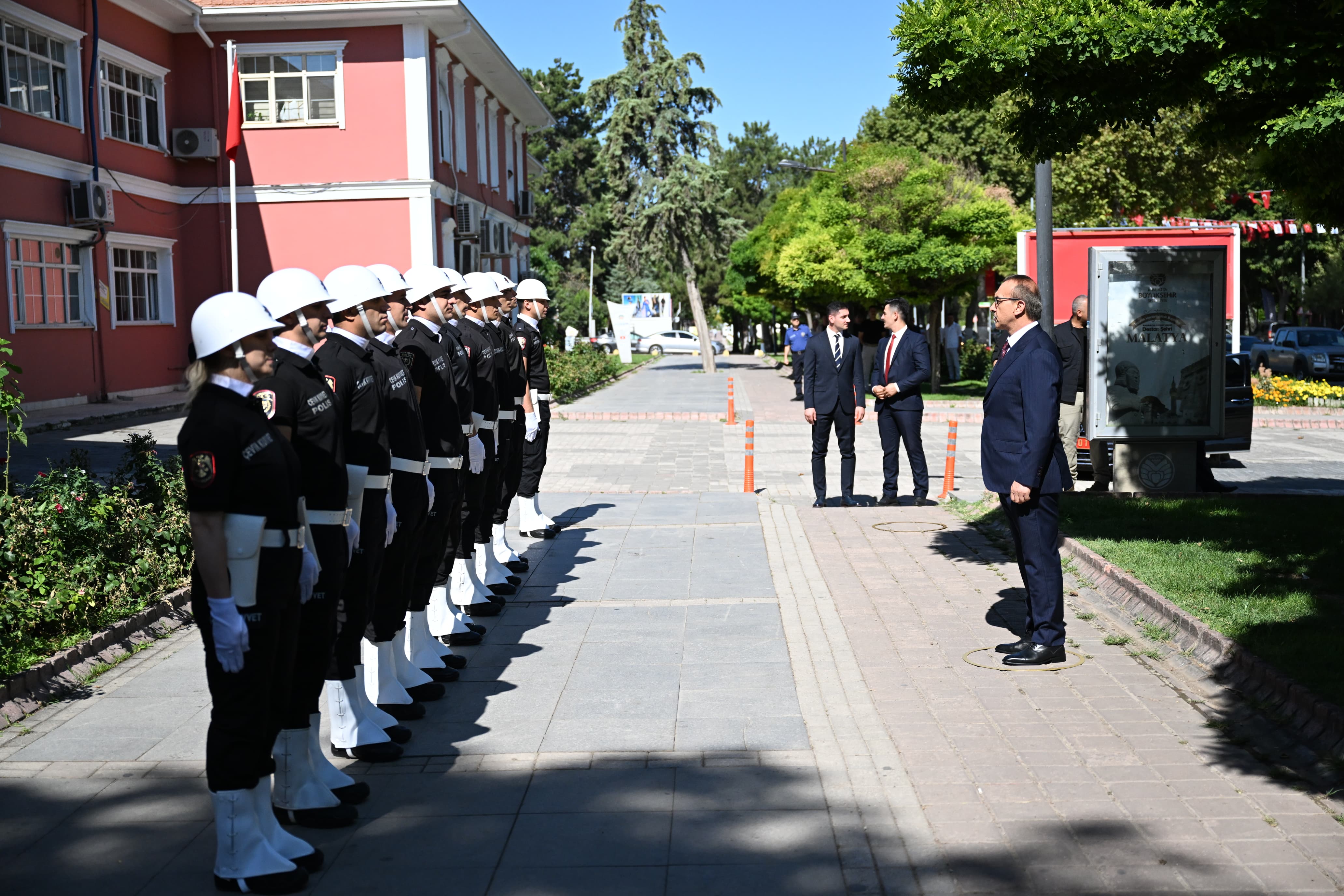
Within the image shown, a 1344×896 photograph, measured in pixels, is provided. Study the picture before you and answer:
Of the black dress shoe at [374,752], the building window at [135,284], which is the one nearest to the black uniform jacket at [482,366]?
the black dress shoe at [374,752]

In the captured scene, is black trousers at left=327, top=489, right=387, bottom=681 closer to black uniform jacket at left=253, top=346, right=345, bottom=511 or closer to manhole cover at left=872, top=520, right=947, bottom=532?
black uniform jacket at left=253, top=346, right=345, bottom=511

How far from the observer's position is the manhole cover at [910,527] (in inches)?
456

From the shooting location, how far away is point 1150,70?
817cm

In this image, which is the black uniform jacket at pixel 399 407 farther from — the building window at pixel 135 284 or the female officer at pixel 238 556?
the building window at pixel 135 284

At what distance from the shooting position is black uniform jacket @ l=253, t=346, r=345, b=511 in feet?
16.1

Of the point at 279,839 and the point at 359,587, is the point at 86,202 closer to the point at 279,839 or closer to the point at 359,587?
the point at 359,587

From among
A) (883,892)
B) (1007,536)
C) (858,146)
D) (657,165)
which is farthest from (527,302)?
(657,165)

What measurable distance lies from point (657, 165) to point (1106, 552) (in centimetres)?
3991

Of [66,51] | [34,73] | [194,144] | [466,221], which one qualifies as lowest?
[466,221]

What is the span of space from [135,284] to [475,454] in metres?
22.7

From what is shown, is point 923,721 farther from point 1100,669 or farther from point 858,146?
point 858,146

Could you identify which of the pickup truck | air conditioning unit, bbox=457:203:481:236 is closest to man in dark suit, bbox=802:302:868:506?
air conditioning unit, bbox=457:203:481:236

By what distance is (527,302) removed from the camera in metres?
10.6

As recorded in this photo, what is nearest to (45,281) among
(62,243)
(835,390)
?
(62,243)
